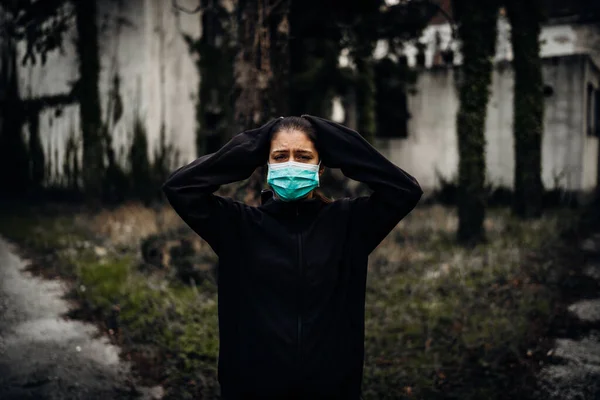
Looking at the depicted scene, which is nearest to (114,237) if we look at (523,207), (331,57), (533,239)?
(331,57)

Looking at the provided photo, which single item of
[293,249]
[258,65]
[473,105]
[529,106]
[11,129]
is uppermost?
[258,65]

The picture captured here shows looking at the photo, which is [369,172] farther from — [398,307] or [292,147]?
[398,307]

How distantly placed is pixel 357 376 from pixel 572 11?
23320mm

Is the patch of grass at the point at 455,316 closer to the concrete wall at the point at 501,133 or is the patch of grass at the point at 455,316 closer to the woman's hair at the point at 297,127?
the woman's hair at the point at 297,127

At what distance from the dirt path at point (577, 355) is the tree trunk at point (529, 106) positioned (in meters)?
5.10

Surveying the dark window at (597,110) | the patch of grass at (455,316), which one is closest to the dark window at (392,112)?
the dark window at (597,110)

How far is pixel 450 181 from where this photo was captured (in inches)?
659

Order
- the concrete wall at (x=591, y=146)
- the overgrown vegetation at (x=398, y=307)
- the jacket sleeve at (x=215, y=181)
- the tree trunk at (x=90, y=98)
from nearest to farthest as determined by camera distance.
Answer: the jacket sleeve at (x=215, y=181) → the overgrown vegetation at (x=398, y=307) → the tree trunk at (x=90, y=98) → the concrete wall at (x=591, y=146)

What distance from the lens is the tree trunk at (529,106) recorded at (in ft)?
40.5

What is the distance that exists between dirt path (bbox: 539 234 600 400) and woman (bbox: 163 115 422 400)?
336cm

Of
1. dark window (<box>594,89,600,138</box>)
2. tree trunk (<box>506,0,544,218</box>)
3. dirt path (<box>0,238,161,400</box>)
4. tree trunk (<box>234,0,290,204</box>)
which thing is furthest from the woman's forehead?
dark window (<box>594,89,600,138</box>)

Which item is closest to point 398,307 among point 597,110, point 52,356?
point 52,356

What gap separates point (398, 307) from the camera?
21.9ft

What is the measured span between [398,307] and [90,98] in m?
9.83
